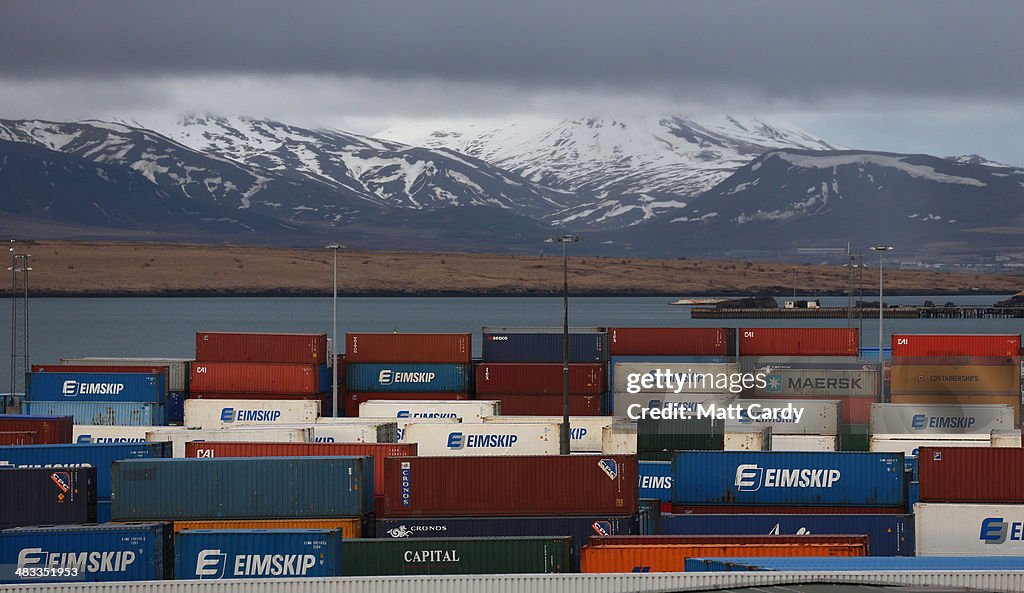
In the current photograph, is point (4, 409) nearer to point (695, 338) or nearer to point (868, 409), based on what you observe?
point (695, 338)

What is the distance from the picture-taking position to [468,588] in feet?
82.7

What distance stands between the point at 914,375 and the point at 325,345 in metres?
21.5

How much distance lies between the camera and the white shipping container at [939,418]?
46.8m

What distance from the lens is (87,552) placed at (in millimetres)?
27375

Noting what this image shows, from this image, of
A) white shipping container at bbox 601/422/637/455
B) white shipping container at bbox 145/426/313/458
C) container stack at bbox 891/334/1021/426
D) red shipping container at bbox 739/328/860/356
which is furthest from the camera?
red shipping container at bbox 739/328/860/356

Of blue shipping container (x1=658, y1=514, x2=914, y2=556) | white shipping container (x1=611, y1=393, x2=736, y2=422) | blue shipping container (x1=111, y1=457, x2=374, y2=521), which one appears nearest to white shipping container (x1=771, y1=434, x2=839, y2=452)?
white shipping container (x1=611, y1=393, x2=736, y2=422)

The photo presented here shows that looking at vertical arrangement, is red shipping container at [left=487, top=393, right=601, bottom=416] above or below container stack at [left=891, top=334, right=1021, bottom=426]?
below

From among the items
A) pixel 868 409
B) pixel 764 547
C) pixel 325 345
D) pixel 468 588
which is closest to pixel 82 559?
pixel 468 588

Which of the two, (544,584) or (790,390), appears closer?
(544,584)

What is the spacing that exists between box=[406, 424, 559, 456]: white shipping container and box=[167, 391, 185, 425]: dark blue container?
605 inches

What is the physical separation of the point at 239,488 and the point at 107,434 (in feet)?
54.2

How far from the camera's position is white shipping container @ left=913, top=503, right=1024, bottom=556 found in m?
30.2

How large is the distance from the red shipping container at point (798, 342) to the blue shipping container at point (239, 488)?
2868 centimetres

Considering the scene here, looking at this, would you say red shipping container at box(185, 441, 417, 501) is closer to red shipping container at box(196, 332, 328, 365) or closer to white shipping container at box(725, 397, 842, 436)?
white shipping container at box(725, 397, 842, 436)
